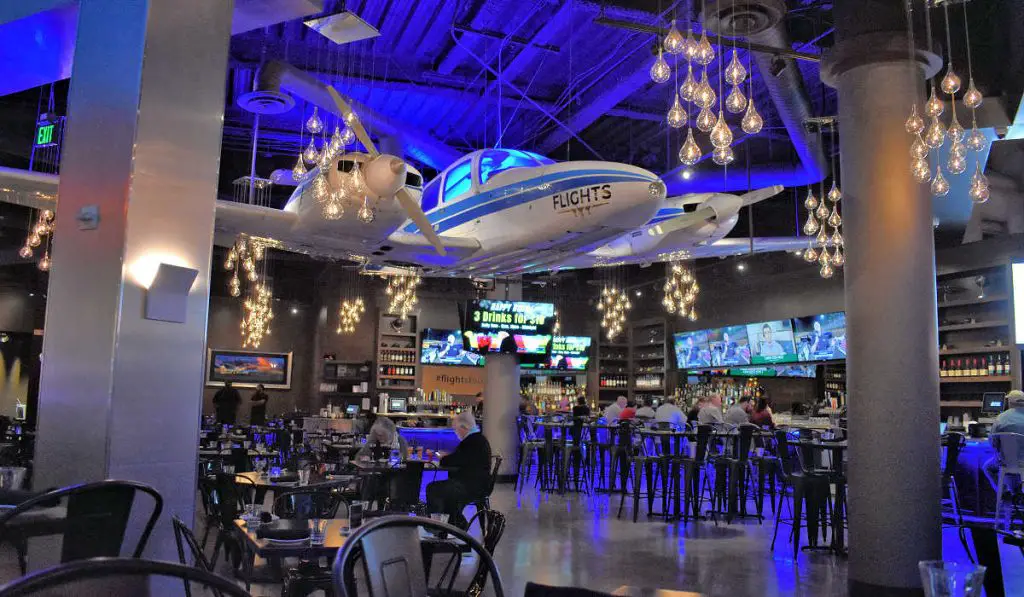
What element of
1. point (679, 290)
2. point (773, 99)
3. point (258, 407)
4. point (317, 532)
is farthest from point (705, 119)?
point (258, 407)

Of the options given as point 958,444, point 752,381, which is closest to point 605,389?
point 752,381

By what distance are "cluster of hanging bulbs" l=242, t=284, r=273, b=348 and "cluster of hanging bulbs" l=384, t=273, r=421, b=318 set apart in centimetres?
250

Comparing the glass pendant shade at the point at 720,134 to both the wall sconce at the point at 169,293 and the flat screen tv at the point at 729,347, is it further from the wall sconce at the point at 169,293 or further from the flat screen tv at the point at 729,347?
the flat screen tv at the point at 729,347

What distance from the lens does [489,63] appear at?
10.0 meters

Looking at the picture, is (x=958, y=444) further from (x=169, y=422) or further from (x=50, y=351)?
(x=50, y=351)

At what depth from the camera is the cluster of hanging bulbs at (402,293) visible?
15.8m

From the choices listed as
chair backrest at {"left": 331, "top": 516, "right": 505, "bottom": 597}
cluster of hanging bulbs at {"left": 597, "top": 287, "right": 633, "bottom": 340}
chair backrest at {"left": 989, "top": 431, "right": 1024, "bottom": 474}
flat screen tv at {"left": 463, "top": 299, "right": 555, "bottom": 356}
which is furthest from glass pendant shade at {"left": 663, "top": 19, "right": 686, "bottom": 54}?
cluster of hanging bulbs at {"left": 597, "top": 287, "right": 633, "bottom": 340}

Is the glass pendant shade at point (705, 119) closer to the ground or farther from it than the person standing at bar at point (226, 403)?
farther from it

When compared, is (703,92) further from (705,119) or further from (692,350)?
(692,350)

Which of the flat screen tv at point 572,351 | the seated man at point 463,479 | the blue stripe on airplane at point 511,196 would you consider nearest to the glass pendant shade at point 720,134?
the seated man at point 463,479

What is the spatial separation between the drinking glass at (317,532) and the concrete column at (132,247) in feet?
3.02

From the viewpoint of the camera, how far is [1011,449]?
7238mm

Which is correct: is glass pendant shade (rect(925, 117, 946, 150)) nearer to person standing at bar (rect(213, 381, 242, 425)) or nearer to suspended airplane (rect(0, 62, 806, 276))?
suspended airplane (rect(0, 62, 806, 276))

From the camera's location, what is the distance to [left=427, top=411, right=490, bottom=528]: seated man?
6773 millimetres
